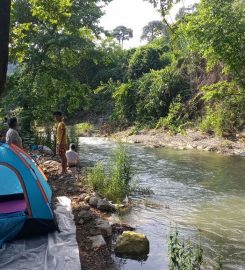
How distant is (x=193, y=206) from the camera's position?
8.66 metres

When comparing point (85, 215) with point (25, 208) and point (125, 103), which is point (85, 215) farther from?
point (125, 103)

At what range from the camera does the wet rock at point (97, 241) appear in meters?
5.39

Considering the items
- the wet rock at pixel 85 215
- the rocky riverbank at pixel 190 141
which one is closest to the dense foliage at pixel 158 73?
the rocky riverbank at pixel 190 141

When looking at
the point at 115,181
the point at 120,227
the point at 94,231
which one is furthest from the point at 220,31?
the point at 94,231

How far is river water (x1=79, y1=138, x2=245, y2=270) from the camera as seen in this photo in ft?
19.7

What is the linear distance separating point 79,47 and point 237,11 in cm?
644

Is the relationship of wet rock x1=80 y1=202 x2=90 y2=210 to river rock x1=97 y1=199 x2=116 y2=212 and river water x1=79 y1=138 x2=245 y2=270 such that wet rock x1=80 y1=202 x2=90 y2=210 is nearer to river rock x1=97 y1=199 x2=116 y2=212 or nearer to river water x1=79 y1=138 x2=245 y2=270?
river rock x1=97 y1=199 x2=116 y2=212

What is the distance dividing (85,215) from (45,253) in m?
1.47


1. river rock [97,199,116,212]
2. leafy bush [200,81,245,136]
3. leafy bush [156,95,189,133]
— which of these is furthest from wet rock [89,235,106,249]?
leafy bush [156,95,189,133]

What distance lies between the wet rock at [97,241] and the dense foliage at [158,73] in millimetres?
4728

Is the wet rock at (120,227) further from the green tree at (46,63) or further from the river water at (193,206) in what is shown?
the green tree at (46,63)

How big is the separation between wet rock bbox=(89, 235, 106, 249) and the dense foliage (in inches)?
186

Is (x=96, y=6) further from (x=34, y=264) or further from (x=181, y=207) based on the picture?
(x=34, y=264)

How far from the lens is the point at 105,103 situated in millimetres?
33438
